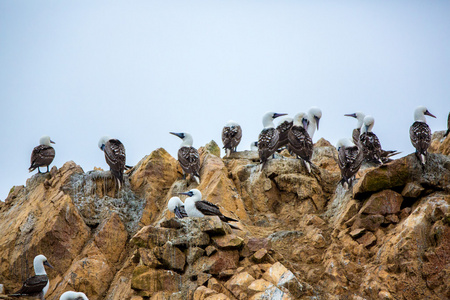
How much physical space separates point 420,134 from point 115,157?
386 inches

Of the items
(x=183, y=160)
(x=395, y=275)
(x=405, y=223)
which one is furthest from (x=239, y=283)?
(x=183, y=160)

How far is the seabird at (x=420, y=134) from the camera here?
1398 cm

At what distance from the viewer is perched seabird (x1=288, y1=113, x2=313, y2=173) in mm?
17000

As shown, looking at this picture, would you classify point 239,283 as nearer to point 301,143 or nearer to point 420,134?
point 301,143

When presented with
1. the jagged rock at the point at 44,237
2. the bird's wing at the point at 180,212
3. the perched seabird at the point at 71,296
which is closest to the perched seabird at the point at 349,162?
the bird's wing at the point at 180,212

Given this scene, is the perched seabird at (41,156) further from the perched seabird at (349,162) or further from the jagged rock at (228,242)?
the perched seabird at (349,162)

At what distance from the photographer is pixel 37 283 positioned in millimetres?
13266

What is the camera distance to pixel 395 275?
37.5 ft

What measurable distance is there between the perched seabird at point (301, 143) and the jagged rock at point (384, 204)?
12.2ft

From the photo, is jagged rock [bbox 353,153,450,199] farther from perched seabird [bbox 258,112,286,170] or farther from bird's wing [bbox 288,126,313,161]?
perched seabird [bbox 258,112,286,170]

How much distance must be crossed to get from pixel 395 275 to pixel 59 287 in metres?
8.84

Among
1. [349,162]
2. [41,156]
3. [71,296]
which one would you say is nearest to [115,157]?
[41,156]

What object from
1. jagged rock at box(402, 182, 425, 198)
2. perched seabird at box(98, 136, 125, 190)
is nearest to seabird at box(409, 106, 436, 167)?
jagged rock at box(402, 182, 425, 198)

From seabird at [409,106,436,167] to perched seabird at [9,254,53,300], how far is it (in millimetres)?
10798
